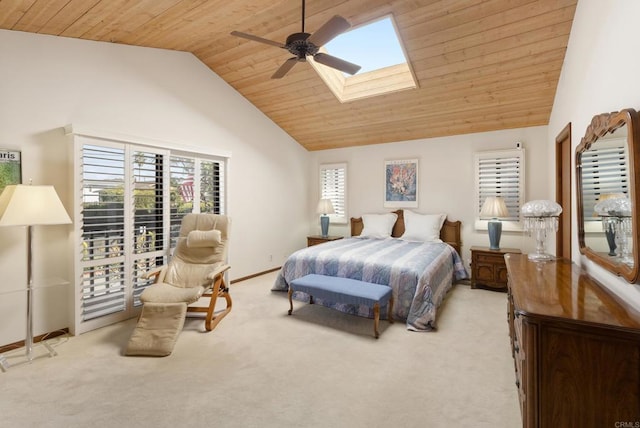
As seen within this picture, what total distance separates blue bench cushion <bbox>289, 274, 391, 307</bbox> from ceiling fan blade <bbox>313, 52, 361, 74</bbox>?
6.98 feet

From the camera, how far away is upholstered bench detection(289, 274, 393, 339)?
9.58 ft

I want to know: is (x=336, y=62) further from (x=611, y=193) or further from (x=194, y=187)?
(x=194, y=187)

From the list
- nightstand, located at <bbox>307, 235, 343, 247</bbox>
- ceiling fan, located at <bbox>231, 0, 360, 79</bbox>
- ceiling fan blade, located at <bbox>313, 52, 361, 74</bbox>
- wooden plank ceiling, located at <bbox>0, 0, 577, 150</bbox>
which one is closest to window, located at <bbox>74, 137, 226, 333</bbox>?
wooden plank ceiling, located at <bbox>0, 0, 577, 150</bbox>

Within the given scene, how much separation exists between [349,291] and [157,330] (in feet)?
5.89

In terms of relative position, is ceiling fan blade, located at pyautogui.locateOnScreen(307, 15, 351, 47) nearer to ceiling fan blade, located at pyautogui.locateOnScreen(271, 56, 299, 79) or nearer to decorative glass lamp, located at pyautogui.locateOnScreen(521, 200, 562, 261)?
ceiling fan blade, located at pyautogui.locateOnScreen(271, 56, 299, 79)

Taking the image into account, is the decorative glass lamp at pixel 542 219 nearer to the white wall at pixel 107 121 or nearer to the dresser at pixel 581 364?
the dresser at pixel 581 364

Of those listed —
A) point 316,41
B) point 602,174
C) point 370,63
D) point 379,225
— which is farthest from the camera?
point 379,225

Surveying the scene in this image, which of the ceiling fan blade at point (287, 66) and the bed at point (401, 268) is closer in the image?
the ceiling fan blade at point (287, 66)

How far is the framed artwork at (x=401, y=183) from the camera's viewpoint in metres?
5.45

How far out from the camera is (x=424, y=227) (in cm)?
500

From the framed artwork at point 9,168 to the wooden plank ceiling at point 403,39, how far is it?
110 cm

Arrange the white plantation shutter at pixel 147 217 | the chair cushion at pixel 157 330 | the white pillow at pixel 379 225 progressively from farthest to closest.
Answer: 1. the white pillow at pixel 379 225
2. the white plantation shutter at pixel 147 217
3. the chair cushion at pixel 157 330

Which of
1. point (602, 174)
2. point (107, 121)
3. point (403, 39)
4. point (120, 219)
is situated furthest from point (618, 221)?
point (107, 121)

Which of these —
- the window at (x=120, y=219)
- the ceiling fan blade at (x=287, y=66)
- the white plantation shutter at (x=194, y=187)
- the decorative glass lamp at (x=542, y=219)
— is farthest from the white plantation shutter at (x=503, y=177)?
the window at (x=120, y=219)
